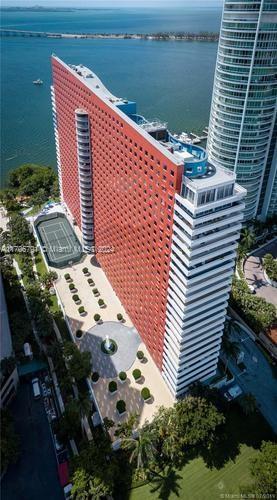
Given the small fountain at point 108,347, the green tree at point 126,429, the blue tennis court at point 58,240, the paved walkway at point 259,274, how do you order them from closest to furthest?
the green tree at point 126,429
the small fountain at point 108,347
the paved walkway at point 259,274
the blue tennis court at point 58,240

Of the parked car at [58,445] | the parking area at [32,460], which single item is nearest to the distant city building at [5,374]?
the parking area at [32,460]

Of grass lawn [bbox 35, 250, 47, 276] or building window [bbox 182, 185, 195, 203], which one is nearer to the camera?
building window [bbox 182, 185, 195, 203]

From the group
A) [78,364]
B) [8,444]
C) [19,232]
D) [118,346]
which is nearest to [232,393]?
[118,346]

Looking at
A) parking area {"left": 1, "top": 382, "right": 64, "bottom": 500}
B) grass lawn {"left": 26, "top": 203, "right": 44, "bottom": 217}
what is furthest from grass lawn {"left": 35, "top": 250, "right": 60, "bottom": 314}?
parking area {"left": 1, "top": 382, "right": 64, "bottom": 500}

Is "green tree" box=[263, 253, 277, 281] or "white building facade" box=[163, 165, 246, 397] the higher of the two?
"white building facade" box=[163, 165, 246, 397]

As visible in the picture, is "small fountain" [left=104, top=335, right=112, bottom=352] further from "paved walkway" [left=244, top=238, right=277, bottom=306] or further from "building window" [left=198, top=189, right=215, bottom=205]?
"building window" [left=198, top=189, right=215, bottom=205]

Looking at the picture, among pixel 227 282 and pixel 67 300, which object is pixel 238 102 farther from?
pixel 67 300

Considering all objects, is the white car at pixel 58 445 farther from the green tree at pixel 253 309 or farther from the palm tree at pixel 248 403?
the green tree at pixel 253 309
